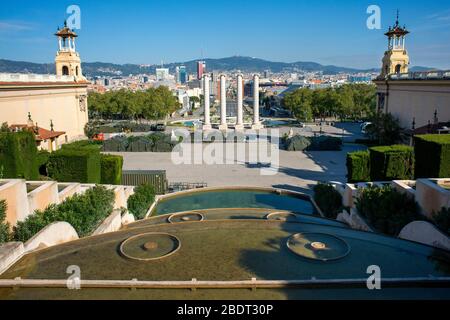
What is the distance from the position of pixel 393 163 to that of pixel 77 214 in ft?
54.9

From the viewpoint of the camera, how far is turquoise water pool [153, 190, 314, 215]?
2075 cm

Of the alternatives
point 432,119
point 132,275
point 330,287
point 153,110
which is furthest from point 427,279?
point 153,110

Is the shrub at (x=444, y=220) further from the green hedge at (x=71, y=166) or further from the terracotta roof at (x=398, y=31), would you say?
the terracotta roof at (x=398, y=31)

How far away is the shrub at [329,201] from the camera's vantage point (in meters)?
19.0

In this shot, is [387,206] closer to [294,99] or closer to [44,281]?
[44,281]

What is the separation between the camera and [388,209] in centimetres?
1404

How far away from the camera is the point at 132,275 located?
809 cm

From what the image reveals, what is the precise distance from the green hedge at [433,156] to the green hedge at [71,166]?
16957mm

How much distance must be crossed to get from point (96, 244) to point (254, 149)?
1309 inches

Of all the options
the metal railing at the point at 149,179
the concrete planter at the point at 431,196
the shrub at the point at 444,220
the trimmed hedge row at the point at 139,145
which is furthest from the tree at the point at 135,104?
the shrub at the point at 444,220

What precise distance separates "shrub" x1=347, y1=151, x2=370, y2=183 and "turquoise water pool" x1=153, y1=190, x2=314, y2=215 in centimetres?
382

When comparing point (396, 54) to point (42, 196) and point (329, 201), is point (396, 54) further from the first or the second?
point (42, 196)

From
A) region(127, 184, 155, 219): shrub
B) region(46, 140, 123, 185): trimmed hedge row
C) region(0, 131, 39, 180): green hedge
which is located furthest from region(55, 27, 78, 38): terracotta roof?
region(127, 184, 155, 219): shrub

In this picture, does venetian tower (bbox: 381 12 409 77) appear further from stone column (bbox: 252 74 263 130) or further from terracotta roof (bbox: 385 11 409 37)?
stone column (bbox: 252 74 263 130)
